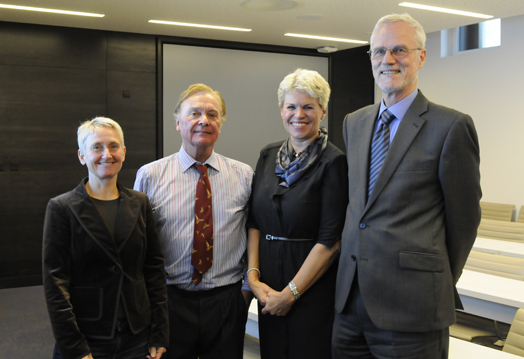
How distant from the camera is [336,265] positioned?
2318 millimetres

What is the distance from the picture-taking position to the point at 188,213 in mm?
2297

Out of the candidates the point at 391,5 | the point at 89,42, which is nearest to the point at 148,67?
the point at 89,42

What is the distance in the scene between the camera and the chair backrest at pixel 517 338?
2.70 meters

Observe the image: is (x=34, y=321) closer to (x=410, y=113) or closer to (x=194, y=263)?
(x=194, y=263)

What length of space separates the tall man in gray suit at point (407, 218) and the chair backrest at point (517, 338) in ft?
3.14

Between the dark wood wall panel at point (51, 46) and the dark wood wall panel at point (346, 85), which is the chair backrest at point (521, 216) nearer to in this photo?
the dark wood wall panel at point (346, 85)

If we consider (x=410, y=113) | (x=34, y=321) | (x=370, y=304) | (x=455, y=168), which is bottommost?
(x=34, y=321)

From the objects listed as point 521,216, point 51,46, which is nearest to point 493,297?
point 521,216

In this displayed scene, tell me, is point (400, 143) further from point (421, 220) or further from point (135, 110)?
point (135, 110)

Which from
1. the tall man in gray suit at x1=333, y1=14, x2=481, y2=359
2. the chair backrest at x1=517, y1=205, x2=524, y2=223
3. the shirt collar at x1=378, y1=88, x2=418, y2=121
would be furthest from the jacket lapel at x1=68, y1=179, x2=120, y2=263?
the chair backrest at x1=517, y1=205, x2=524, y2=223

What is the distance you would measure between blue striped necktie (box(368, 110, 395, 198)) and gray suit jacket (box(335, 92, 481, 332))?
2.9 inches

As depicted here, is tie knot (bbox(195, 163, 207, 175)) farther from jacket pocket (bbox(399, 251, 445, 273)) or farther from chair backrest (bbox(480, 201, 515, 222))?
chair backrest (bbox(480, 201, 515, 222))

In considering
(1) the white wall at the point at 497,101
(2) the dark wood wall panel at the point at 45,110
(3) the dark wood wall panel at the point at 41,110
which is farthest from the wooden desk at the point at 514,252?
(2) the dark wood wall panel at the point at 45,110

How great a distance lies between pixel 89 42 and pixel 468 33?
253 inches
